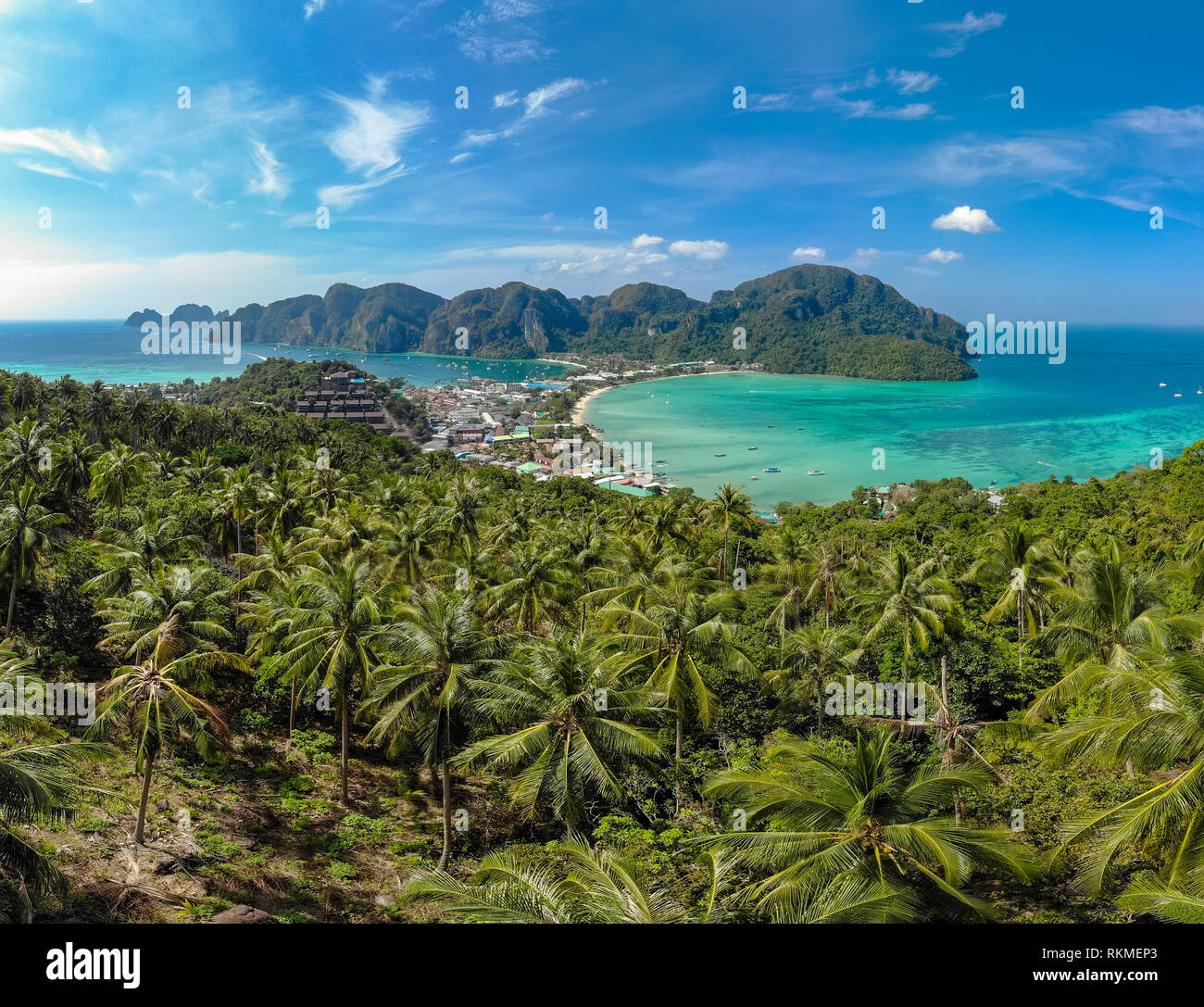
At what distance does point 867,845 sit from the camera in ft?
28.8

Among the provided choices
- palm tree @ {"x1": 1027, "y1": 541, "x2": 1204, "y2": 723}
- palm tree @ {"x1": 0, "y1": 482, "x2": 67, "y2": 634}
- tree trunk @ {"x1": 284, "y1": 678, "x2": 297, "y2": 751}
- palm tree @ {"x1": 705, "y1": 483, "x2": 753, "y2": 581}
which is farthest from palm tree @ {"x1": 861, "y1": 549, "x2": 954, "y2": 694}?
palm tree @ {"x1": 0, "y1": 482, "x2": 67, "y2": 634}

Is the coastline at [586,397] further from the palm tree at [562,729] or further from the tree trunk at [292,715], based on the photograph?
the palm tree at [562,729]

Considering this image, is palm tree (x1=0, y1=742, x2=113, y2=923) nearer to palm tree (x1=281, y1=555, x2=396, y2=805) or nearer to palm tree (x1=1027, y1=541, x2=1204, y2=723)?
palm tree (x1=281, y1=555, x2=396, y2=805)

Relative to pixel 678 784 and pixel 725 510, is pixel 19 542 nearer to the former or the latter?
pixel 678 784

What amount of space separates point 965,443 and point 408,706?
11682 centimetres

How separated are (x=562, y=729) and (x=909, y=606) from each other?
1303 centimetres

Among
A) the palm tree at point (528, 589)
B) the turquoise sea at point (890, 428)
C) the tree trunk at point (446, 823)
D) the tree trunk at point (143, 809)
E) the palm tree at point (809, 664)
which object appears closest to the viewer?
the tree trunk at point (143, 809)

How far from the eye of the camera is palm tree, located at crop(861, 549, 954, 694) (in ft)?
68.1

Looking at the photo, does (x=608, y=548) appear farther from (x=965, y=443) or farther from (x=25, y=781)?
(x=965, y=443)

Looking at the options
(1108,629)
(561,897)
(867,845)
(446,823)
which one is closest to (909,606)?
(1108,629)

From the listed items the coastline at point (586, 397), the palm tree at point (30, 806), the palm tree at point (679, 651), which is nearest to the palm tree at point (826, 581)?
the palm tree at point (679, 651)

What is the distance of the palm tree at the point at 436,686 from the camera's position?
14719 millimetres

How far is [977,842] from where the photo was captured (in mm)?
8484

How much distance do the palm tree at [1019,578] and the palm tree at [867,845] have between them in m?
15.2
